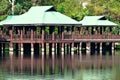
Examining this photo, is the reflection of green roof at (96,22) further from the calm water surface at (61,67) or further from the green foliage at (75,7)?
the calm water surface at (61,67)

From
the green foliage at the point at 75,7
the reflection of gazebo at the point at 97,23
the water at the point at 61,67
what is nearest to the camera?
the water at the point at 61,67

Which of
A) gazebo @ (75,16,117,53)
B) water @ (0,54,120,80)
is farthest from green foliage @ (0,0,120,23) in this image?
water @ (0,54,120,80)

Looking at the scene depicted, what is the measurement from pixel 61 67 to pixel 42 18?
20.3 meters

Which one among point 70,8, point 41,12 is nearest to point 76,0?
point 70,8

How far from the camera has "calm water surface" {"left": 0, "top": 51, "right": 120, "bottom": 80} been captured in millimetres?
52281

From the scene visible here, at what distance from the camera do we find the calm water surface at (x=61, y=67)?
2058 inches

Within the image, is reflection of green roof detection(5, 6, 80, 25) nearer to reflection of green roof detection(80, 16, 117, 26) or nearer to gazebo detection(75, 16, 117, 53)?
gazebo detection(75, 16, 117, 53)

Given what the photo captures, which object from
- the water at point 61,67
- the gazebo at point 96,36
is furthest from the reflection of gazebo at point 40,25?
the water at point 61,67

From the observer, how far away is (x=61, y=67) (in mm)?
59750

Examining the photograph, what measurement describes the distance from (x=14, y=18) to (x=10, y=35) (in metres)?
3.35

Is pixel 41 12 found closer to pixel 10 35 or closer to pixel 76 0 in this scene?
pixel 10 35

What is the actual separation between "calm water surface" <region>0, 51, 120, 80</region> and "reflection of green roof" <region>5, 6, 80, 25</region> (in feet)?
22.1

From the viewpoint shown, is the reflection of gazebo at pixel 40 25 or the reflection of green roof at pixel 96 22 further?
the reflection of green roof at pixel 96 22

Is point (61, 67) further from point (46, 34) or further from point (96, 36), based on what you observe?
point (96, 36)
